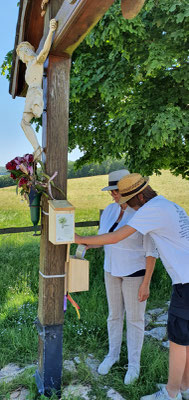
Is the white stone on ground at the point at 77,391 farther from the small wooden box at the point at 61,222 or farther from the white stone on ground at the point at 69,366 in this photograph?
the small wooden box at the point at 61,222

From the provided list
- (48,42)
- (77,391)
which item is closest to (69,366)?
(77,391)

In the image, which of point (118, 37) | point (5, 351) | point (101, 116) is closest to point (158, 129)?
point (118, 37)

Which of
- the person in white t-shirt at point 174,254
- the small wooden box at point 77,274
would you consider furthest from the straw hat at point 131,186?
the small wooden box at point 77,274

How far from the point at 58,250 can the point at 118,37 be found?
355cm

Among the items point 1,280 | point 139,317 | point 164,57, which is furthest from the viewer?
point 1,280

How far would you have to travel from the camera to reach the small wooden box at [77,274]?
2.54 metres

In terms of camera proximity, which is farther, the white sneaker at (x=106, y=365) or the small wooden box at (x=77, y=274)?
the white sneaker at (x=106, y=365)

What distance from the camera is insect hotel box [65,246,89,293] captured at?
2541 mm

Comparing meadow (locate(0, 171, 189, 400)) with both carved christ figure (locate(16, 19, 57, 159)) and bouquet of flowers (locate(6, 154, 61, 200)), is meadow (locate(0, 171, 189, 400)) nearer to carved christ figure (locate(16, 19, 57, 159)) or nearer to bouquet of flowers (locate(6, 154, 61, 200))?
bouquet of flowers (locate(6, 154, 61, 200))

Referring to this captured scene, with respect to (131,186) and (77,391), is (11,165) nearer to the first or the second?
(131,186)

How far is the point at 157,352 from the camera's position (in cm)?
332

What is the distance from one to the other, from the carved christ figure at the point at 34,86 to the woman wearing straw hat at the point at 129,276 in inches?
30.3

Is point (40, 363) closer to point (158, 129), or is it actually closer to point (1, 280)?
point (1, 280)

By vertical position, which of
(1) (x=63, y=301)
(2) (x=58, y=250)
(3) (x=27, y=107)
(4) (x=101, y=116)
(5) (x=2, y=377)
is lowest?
(5) (x=2, y=377)
